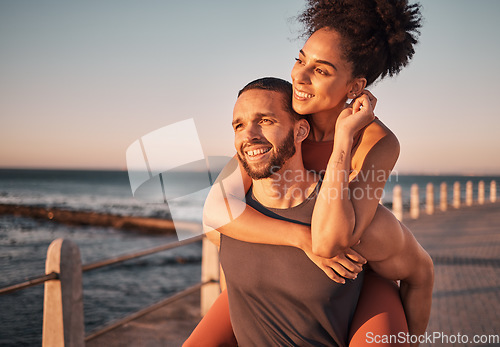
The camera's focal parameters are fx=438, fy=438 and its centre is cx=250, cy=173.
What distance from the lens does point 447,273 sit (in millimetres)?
8352

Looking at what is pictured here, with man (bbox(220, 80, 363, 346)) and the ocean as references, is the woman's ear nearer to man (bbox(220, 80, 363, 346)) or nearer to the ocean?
man (bbox(220, 80, 363, 346))

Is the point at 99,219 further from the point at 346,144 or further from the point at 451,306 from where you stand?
the point at 346,144

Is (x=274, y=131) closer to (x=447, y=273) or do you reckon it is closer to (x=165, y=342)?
(x=165, y=342)

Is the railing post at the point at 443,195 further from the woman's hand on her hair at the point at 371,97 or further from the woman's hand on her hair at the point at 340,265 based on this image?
the woman's hand on her hair at the point at 340,265

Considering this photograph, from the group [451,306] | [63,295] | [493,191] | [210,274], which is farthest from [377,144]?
[493,191]

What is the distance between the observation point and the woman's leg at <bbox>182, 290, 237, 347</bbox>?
204 cm

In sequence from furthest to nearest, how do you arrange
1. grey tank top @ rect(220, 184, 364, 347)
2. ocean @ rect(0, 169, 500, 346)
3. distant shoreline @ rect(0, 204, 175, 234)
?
distant shoreline @ rect(0, 204, 175, 234) < ocean @ rect(0, 169, 500, 346) < grey tank top @ rect(220, 184, 364, 347)

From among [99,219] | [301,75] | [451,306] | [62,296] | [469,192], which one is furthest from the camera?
[99,219]

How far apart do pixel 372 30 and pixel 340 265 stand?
109 centimetres

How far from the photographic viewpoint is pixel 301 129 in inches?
77.7

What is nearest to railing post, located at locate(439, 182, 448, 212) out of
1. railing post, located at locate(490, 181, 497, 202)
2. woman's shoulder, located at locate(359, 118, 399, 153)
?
railing post, located at locate(490, 181, 497, 202)

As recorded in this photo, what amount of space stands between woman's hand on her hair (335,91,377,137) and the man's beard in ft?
0.69

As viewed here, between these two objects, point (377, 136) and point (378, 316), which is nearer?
point (378, 316)

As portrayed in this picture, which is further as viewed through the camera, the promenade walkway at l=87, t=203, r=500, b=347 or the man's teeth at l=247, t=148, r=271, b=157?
the promenade walkway at l=87, t=203, r=500, b=347
